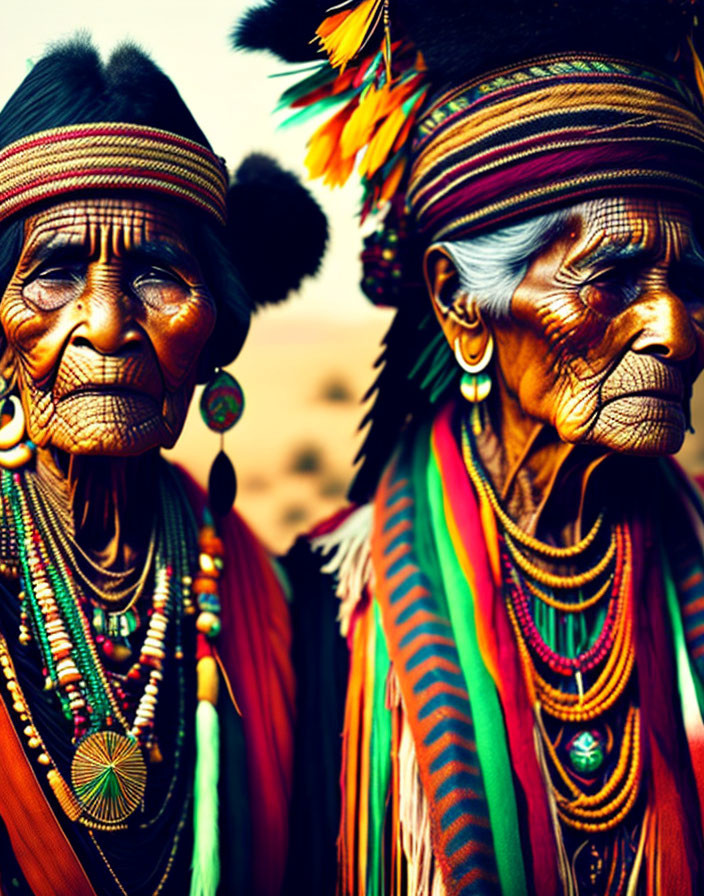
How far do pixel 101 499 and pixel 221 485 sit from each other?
316mm

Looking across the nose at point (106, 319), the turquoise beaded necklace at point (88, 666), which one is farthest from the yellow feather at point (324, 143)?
the turquoise beaded necklace at point (88, 666)

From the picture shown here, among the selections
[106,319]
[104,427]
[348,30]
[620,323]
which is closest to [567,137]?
[620,323]

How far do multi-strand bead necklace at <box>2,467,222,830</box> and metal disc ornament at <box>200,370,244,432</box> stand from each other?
29cm

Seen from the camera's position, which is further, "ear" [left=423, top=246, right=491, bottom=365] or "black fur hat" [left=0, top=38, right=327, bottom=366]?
"ear" [left=423, top=246, right=491, bottom=365]

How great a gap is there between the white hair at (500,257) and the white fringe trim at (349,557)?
0.63 m

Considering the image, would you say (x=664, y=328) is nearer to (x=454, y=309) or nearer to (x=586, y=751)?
(x=454, y=309)

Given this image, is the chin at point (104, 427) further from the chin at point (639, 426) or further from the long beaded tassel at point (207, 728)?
the chin at point (639, 426)

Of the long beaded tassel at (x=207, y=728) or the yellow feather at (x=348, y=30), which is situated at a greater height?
the yellow feather at (x=348, y=30)

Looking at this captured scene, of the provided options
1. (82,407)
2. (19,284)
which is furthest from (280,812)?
(19,284)

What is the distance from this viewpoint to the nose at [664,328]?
2.85 m

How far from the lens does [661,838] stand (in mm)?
2834

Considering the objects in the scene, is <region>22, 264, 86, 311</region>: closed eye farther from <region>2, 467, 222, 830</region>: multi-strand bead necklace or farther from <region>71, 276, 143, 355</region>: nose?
<region>2, 467, 222, 830</region>: multi-strand bead necklace

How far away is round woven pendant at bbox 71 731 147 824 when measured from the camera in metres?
2.64

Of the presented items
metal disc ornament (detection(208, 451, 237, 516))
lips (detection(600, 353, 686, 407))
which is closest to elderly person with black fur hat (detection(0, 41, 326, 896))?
metal disc ornament (detection(208, 451, 237, 516))
